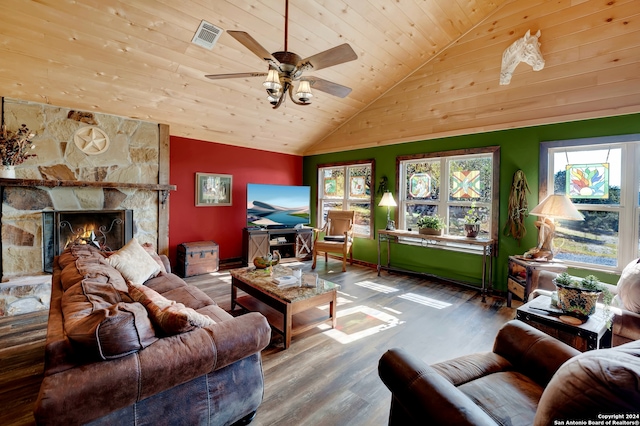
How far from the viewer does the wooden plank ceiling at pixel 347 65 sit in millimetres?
2774

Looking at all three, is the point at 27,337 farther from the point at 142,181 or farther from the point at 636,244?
the point at 636,244

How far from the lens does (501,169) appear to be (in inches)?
159

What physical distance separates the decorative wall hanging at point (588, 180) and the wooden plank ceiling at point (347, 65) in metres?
0.63

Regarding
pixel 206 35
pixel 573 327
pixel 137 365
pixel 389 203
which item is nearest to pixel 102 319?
pixel 137 365

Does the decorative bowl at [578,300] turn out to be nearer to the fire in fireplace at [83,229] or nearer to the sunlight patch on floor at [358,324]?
the sunlight patch on floor at [358,324]

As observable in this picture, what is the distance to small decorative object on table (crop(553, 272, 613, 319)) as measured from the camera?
6.10ft

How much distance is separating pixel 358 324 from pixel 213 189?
3.69m

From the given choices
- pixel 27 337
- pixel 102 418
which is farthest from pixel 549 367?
pixel 27 337

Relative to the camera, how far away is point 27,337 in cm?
264

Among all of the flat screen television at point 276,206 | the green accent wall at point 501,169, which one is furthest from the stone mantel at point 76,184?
the green accent wall at point 501,169

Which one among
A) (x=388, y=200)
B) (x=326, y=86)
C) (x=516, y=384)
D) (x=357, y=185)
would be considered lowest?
(x=516, y=384)

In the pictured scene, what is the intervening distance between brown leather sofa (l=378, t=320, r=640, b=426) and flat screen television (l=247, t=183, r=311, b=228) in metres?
4.44

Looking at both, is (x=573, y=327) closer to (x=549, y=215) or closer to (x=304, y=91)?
(x=549, y=215)

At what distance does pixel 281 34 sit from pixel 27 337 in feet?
13.2
